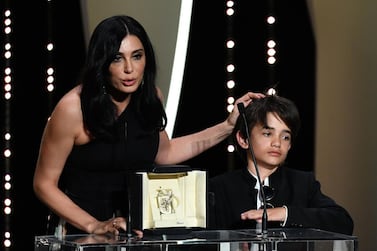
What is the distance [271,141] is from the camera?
2766 millimetres

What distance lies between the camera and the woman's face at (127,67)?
2.71 m

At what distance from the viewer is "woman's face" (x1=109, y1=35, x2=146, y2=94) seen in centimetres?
271

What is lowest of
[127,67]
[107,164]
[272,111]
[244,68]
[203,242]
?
[203,242]

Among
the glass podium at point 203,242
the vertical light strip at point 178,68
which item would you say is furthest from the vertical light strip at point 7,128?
the glass podium at point 203,242

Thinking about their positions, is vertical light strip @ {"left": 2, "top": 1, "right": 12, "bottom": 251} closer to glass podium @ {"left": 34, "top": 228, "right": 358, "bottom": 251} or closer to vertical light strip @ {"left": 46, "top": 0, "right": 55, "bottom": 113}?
vertical light strip @ {"left": 46, "top": 0, "right": 55, "bottom": 113}

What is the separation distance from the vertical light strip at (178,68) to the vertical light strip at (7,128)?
2.21 feet

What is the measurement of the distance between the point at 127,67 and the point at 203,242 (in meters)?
0.71

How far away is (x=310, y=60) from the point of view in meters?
3.35

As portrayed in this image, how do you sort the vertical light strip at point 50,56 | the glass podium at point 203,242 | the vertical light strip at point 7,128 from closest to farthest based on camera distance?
the glass podium at point 203,242 → the vertical light strip at point 50,56 → the vertical light strip at point 7,128

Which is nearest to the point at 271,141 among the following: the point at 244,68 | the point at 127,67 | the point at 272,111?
the point at 272,111

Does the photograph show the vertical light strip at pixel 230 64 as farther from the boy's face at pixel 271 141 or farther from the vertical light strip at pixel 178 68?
the boy's face at pixel 271 141

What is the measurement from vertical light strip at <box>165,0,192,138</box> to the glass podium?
1.12 m

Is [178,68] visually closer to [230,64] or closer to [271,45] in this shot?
[230,64]

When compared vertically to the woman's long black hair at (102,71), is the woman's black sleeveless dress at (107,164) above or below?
below
